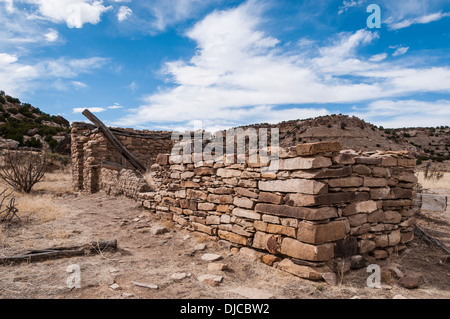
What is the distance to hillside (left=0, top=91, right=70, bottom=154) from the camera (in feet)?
77.4

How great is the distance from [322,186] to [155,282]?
230cm

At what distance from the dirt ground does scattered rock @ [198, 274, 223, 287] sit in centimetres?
5

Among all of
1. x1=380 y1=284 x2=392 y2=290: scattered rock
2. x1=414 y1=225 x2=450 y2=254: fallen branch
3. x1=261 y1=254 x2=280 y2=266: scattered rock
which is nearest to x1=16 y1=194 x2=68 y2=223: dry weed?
x1=261 y1=254 x2=280 y2=266: scattered rock

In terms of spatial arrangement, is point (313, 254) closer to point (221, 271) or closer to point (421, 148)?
point (221, 271)

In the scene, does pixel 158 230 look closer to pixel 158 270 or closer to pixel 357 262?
pixel 158 270

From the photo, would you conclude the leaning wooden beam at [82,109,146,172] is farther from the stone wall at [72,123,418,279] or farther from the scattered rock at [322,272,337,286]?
the scattered rock at [322,272,337,286]

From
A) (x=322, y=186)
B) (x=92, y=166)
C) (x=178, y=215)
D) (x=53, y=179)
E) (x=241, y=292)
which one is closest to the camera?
(x=241, y=292)

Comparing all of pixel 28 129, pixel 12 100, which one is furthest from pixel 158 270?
pixel 12 100

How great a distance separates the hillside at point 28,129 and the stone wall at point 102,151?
8077 mm

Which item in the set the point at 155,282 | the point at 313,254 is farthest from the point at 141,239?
the point at 313,254

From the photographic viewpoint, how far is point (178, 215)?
19.3 ft

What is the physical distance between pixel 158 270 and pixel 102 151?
7906 mm

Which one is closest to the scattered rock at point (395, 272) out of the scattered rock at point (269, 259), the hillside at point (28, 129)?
the scattered rock at point (269, 259)
